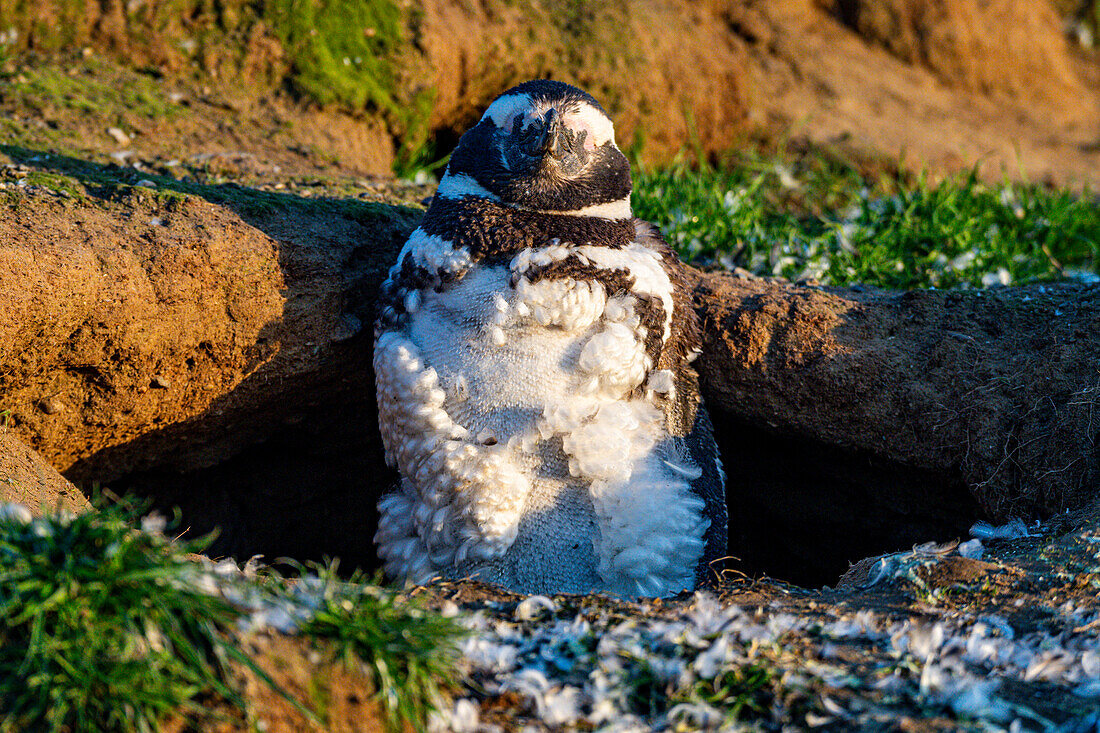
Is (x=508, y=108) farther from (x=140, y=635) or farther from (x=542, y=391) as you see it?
(x=140, y=635)

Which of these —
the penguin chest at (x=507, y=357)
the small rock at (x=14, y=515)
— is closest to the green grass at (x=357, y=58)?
the penguin chest at (x=507, y=357)

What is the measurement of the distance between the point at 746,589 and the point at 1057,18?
7.91m

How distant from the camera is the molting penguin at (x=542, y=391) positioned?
2.59 m

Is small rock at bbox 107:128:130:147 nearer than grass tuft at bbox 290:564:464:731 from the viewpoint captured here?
No

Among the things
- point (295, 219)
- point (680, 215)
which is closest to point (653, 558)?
point (295, 219)

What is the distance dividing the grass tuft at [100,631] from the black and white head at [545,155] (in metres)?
1.52

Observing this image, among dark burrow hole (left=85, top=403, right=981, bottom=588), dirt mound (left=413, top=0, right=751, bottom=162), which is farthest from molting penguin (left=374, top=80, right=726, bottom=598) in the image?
dirt mound (left=413, top=0, right=751, bottom=162)

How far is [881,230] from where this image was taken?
185 inches

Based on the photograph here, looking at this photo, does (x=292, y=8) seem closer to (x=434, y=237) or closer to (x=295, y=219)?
(x=295, y=219)

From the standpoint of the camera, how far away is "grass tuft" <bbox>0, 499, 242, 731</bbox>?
153cm

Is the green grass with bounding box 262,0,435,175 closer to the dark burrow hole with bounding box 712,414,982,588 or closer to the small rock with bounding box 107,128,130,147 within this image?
the small rock with bounding box 107,128,130,147

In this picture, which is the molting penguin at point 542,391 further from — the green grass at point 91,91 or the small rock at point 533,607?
the green grass at point 91,91

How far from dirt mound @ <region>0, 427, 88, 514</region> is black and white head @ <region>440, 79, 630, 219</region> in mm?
1467

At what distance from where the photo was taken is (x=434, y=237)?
2.80 m
